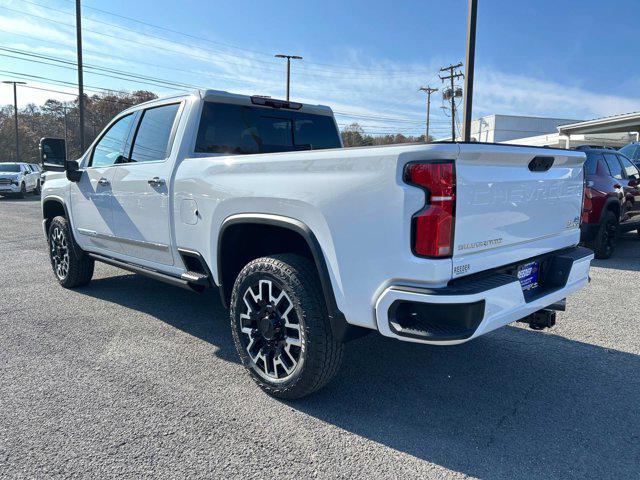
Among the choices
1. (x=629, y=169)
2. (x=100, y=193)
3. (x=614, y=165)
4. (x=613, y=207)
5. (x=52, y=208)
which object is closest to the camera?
(x=100, y=193)

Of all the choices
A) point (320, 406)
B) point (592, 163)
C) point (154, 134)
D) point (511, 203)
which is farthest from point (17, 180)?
point (511, 203)

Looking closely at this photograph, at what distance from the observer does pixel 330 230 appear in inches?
107

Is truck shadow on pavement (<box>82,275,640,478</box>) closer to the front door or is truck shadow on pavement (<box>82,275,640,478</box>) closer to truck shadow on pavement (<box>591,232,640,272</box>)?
the front door

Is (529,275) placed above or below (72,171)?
below

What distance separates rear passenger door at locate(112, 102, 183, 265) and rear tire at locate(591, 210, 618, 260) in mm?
6774

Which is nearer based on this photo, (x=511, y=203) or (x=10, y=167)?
(x=511, y=203)

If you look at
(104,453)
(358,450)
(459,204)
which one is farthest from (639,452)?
(104,453)

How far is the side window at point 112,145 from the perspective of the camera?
487 centimetres

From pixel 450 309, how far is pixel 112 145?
161 inches

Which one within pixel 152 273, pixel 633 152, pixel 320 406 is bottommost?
pixel 320 406

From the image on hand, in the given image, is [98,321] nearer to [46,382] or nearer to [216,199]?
[46,382]

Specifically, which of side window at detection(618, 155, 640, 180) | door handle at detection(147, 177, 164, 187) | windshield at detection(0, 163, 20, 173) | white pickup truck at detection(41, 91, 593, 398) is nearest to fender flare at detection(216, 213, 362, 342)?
white pickup truck at detection(41, 91, 593, 398)

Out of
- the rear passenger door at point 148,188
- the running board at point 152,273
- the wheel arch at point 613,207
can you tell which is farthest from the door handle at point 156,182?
the wheel arch at point 613,207

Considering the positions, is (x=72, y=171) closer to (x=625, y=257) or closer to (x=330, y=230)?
(x=330, y=230)
